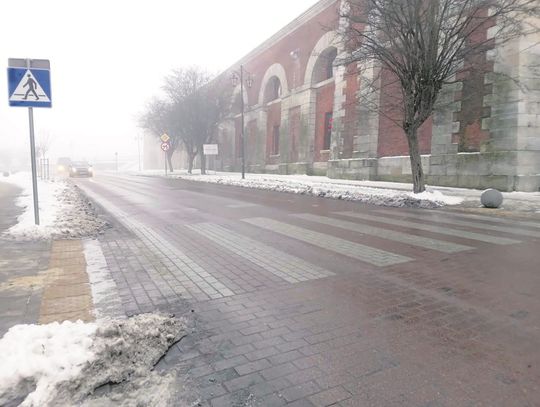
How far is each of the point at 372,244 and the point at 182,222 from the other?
14.8ft

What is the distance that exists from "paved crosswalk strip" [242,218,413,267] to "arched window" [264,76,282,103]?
106 feet

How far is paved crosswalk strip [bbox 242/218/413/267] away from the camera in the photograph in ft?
19.1

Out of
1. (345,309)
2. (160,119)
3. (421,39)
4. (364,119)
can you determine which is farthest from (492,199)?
(160,119)

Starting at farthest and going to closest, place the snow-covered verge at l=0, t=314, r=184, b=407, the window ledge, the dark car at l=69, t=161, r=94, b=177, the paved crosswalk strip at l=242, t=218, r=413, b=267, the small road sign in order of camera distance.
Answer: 1. the dark car at l=69, t=161, r=94, b=177
2. the window ledge
3. the small road sign
4. the paved crosswalk strip at l=242, t=218, r=413, b=267
5. the snow-covered verge at l=0, t=314, r=184, b=407

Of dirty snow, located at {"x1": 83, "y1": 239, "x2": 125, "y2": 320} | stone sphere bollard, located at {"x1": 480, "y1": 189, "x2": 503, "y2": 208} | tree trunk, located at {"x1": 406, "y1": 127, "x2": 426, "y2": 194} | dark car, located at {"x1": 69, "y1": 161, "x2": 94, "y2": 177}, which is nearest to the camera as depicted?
dirty snow, located at {"x1": 83, "y1": 239, "x2": 125, "y2": 320}

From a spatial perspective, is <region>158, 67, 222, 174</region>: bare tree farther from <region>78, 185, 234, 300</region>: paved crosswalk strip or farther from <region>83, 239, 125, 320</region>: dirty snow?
<region>83, 239, 125, 320</region>: dirty snow

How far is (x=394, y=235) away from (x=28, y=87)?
7241 millimetres

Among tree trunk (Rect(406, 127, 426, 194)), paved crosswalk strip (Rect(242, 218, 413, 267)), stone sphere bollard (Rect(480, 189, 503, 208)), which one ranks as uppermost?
tree trunk (Rect(406, 127, 426, 194))

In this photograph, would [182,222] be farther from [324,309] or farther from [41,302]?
[324,309]

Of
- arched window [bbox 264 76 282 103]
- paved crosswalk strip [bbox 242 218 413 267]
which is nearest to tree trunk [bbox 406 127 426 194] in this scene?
paved crosswalk strip [bbox 242 218 413 267]

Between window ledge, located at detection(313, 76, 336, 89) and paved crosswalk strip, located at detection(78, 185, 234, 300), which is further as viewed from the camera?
window ledge, located at detection(313, 76, 336, 89)

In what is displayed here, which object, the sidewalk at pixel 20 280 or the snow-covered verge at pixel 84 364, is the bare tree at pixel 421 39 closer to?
the sidewalk at pixel 20 280

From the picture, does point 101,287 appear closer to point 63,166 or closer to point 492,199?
point 492,199

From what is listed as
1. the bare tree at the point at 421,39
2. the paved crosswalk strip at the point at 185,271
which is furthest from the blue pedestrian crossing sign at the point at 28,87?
the bare tree at the point at 421,39
